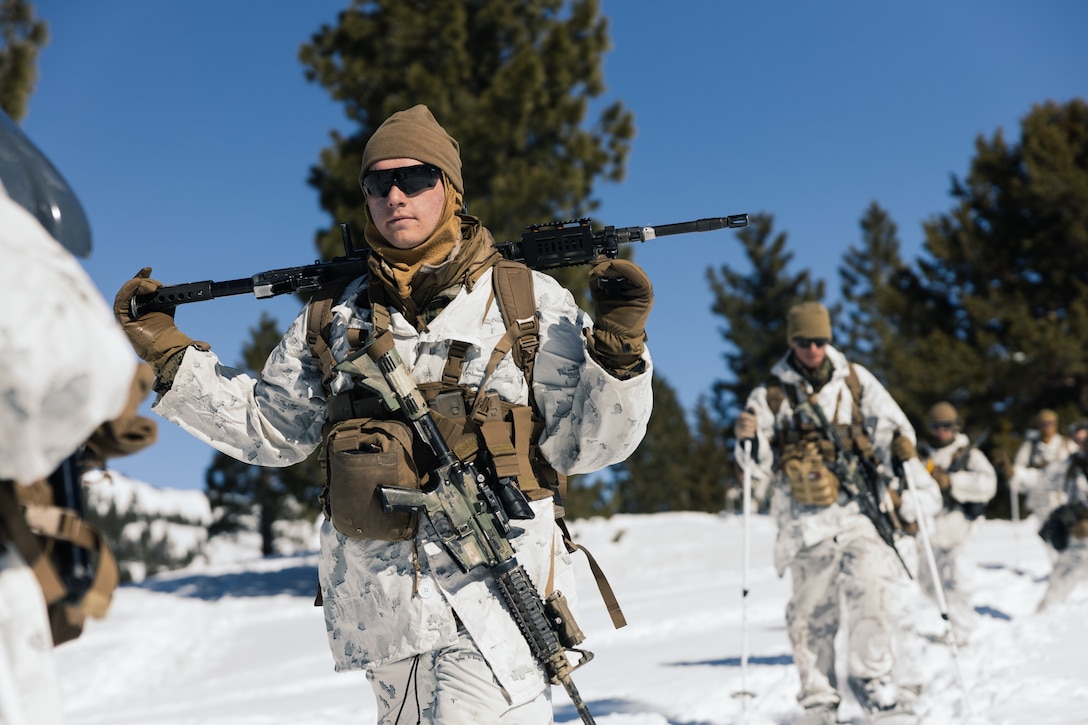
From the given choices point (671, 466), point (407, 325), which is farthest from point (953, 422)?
point (671, 466)

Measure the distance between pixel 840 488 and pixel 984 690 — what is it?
5.56 ft

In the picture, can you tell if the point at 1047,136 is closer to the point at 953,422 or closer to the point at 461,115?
the point at 461,115

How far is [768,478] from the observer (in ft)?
22.6

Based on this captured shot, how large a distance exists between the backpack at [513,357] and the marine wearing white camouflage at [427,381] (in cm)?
3

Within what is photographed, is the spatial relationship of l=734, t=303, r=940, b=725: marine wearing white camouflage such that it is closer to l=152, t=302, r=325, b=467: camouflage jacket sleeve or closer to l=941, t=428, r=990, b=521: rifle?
l=152, t=302, r=325, b=467: camouflage jacket sleeve

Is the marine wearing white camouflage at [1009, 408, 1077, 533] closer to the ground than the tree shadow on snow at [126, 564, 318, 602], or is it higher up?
higher up

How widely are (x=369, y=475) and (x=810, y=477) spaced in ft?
13.6

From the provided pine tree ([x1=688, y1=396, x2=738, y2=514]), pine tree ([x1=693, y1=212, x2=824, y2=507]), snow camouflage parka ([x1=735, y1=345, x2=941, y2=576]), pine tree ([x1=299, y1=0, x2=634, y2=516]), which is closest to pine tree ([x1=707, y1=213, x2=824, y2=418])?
pine tree ([x1=693, y1=212, x2=824, y2=507])

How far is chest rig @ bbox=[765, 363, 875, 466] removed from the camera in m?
6.56

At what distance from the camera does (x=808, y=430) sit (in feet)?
21.7

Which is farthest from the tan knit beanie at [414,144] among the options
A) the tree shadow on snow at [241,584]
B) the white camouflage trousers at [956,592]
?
the tree shadow on snow at [241,584]

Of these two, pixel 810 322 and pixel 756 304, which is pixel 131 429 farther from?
pixel 756 304

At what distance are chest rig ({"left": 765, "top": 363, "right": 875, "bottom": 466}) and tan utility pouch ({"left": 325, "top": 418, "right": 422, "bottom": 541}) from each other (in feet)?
13.4

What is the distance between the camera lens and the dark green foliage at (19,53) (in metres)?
14.8
